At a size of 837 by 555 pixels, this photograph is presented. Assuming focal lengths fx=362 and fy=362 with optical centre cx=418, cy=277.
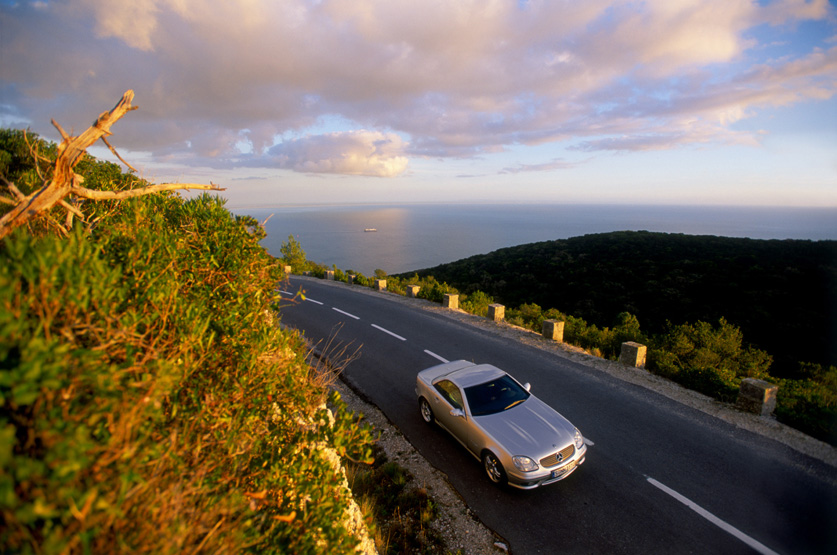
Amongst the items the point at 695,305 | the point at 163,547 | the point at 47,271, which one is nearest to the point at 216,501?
the point at 163,547

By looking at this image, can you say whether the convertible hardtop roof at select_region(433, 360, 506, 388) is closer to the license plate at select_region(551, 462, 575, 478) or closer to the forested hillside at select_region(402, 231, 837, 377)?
the license plate at select_region(551, 462, 575, 478)

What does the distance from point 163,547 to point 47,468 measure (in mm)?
686

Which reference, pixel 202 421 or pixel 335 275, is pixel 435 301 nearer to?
pixel 335 275

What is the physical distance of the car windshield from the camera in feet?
22.1

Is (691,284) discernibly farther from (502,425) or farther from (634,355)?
(502,425)

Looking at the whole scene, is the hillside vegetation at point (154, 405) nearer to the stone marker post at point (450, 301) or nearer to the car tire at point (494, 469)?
the car tire at point (494, 469)

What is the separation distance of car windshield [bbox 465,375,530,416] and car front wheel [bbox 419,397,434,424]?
133 centimetres

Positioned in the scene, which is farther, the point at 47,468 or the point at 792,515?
the point at 792,515

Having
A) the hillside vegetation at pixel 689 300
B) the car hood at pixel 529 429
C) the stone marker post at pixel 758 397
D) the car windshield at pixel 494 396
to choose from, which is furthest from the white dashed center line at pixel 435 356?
the stone marker post at pixel 758 397

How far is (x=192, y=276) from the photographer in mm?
3590

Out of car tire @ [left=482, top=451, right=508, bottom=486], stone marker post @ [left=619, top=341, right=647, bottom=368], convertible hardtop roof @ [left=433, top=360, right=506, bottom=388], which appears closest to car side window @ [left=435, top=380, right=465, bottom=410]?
convertible hardtop roof @ [left=433, top=360, right=506, bottom=388]

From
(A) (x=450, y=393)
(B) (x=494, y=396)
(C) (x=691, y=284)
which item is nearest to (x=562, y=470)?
(B) (x=494, y=396)

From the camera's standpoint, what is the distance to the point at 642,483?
602cm

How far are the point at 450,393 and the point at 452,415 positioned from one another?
465 mm
